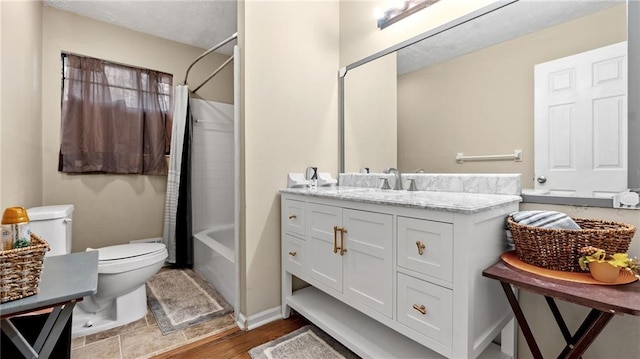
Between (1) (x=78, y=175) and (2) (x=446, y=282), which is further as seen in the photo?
(1) (x=78, y=175)

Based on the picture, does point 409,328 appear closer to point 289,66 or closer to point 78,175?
point 289,66

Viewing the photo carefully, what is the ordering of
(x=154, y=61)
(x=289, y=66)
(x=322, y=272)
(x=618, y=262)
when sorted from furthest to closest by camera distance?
(x=154, y=61)
(x=289, y=66)
(x=322, y=272)
(x=618, y=262)

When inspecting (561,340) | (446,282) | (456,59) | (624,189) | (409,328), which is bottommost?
(561,340)

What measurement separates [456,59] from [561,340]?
55.6 inches

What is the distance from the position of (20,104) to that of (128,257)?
43.0 inches

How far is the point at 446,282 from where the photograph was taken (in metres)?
0.98

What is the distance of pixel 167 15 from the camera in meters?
2.44

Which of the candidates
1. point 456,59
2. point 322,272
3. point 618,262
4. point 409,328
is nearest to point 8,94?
point 322,272

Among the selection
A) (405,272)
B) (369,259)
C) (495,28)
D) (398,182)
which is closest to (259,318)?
(369,259)

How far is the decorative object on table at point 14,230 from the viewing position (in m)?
0.76

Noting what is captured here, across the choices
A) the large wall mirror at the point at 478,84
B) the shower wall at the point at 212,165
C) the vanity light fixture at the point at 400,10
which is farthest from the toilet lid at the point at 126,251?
the vanity light fixture at the point at 400,10

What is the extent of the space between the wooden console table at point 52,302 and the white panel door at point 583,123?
5.68ft

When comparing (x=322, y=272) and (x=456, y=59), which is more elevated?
(x=456, y=59)

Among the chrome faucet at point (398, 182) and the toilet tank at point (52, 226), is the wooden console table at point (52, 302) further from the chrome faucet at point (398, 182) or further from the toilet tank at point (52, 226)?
the chrome faucet at point (398, 182)
